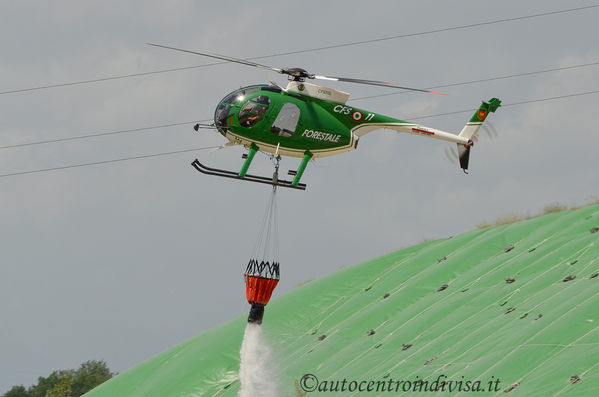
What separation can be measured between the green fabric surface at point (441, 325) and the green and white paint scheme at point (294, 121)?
786cm

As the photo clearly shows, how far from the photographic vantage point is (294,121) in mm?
27953

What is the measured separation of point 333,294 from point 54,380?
63131 millimetres

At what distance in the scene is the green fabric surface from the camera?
29000mm

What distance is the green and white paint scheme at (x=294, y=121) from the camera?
27.6 meters

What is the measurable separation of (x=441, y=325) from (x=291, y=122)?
10994 millimetres

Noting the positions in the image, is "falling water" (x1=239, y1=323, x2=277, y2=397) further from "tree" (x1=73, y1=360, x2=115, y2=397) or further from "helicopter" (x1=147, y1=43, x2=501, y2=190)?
"tree" (x1=73, y1=360, x2=115, y2=397)

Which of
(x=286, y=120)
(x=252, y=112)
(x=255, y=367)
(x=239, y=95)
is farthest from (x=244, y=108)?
(x=255, y=367)

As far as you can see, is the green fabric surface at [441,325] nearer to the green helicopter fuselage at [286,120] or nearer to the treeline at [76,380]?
the green helicopter fuselage at [286,120]

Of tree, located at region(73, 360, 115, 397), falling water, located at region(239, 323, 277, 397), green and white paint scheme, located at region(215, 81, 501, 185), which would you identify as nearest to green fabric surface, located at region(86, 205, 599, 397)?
falling water, located at region(239, 323, 277, 397)

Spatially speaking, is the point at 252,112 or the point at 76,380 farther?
the point at 76,380

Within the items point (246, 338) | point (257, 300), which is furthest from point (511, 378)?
point (246, 338)

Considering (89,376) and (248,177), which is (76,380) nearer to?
(89,376)

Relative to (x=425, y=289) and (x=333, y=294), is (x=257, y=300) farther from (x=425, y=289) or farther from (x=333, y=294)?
(x=333, y=294)

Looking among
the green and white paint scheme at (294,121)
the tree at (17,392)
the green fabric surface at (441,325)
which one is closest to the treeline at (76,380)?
the tree at (17,392)
